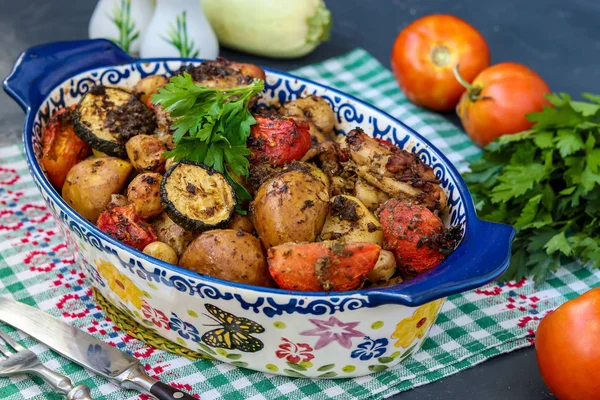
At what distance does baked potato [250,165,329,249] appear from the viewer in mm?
1380

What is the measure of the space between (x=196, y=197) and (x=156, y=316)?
0.23 meters

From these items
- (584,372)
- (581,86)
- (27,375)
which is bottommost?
(27,375)

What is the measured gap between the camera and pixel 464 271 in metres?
1.30

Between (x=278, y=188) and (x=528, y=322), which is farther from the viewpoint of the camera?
(x=528, y=322)

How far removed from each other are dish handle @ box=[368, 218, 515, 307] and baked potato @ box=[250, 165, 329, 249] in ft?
0.67

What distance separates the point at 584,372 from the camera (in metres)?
1.39

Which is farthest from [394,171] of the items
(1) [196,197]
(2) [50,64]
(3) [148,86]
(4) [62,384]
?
(2) [50,64]

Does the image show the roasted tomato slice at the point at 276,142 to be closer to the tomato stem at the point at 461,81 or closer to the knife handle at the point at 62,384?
the knife handle at the point at 62,384

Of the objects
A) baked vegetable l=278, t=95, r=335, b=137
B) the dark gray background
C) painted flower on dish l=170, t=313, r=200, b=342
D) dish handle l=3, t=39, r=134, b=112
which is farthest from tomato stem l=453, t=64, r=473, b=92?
painted flower on dish l=170, t=313, r=200, b=342

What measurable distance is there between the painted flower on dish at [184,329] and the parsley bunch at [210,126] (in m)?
0.26

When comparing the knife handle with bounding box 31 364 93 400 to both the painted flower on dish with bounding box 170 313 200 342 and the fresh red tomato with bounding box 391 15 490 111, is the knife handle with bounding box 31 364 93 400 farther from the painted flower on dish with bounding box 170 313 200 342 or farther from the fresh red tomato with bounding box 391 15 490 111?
the fresh red tomato with bounding box 391 15 490 111

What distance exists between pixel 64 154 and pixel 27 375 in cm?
46

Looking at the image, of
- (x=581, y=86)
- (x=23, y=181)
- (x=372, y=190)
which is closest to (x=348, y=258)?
(x=372, y=190)

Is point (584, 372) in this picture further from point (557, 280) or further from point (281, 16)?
point (281, 16)
